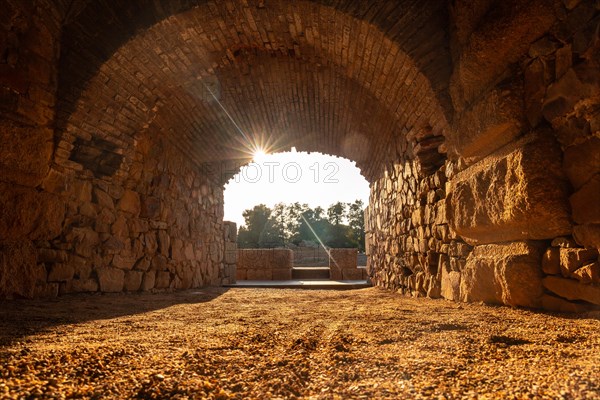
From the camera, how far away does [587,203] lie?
203 centimetres

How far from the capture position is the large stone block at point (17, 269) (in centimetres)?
337

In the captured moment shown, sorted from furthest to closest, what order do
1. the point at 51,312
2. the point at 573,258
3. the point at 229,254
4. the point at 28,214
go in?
the point at 229,254
the point at 28,214
the point at 51,312
the point at 573,258

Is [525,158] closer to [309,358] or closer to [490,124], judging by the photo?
[490,124]

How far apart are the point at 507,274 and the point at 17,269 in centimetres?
441

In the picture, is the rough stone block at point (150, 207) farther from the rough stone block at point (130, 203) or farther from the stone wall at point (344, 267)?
the stone wall at point (344, 267)

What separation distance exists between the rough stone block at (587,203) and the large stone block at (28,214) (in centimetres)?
464

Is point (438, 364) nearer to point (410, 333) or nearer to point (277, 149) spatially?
point (410, 333)

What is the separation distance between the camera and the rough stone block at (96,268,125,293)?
4555 mm

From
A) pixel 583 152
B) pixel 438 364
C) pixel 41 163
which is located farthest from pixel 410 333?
pixel 41 163

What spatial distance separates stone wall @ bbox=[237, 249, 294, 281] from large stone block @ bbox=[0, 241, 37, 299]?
7.47 meters

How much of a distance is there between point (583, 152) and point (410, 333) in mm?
1448

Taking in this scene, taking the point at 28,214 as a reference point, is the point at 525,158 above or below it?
above

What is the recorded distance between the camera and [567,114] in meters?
2.15

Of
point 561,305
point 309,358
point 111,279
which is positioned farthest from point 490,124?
point 111,279
